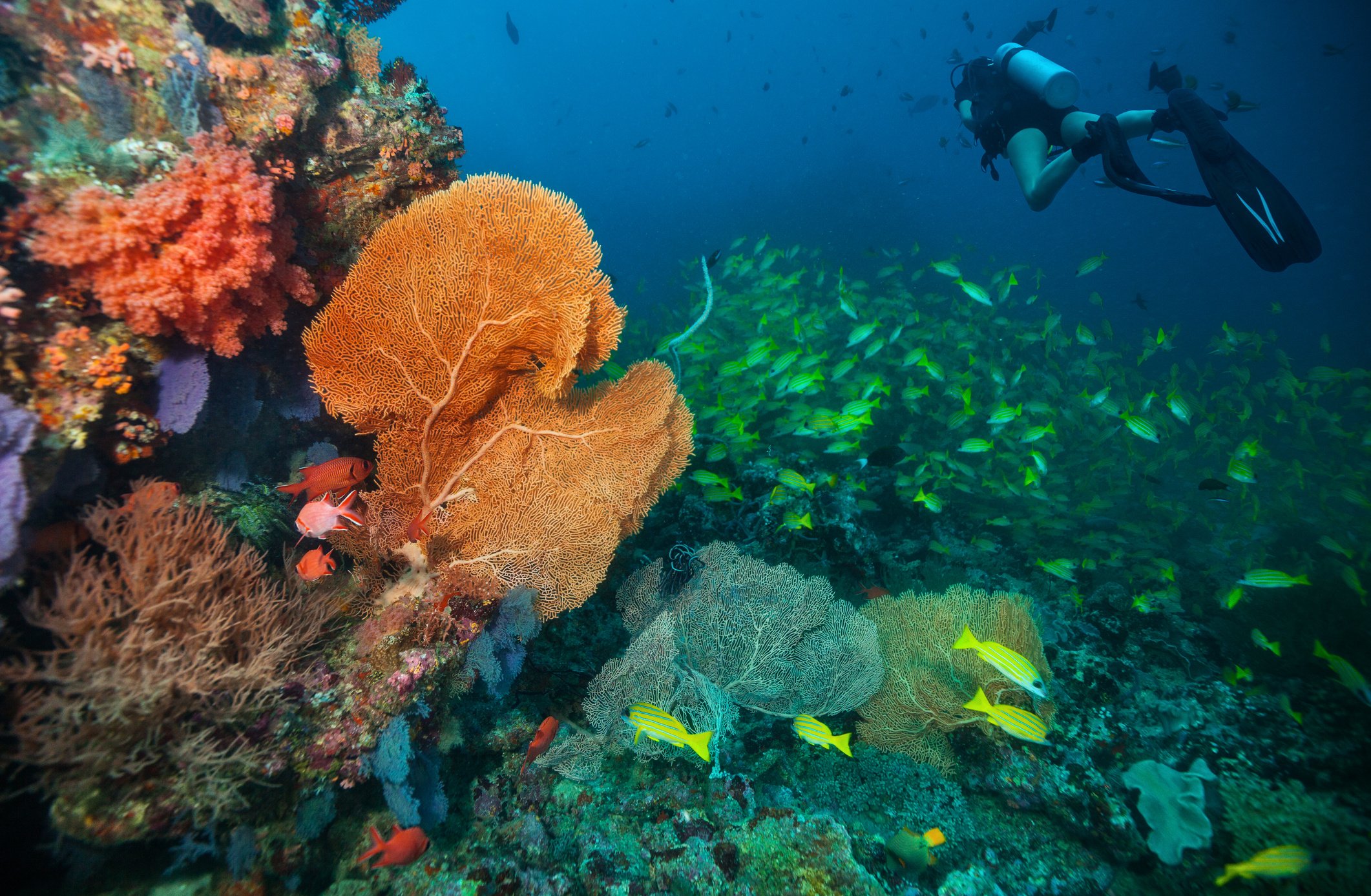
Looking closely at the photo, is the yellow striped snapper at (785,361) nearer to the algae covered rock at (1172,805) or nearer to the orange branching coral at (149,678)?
the algae covered rock at (1172,805)

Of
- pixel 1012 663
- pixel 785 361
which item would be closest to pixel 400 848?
pixel 1012 663

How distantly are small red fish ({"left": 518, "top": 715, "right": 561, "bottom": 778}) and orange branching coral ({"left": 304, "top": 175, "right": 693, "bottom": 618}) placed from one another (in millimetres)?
872

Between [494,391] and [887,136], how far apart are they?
94040mm

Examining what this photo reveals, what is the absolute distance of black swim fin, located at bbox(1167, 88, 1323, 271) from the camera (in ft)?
16.1

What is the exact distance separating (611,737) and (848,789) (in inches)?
85.9

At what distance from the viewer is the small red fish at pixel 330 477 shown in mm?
3070

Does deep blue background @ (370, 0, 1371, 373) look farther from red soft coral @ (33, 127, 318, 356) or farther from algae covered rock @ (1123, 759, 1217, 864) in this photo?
red soft coral @ (33, 127, 318, 356)

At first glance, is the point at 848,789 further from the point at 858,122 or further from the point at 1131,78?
the point at 1131,78

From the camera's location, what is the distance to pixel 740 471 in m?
7.11

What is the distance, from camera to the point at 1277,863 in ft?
10.5

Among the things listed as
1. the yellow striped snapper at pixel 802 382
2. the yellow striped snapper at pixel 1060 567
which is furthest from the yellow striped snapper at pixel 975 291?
the yellow striped snapper at pixel 1060 567

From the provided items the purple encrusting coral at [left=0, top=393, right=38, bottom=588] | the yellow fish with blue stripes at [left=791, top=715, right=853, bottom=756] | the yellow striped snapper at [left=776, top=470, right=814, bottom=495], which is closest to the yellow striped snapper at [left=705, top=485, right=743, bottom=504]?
the yellow striped snapper at [left=776, top=470, right=814, bottom=495]

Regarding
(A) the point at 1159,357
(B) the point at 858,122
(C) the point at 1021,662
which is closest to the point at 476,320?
(C) the point at 1021,662

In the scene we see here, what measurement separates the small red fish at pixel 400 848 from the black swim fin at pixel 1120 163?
8065mm
